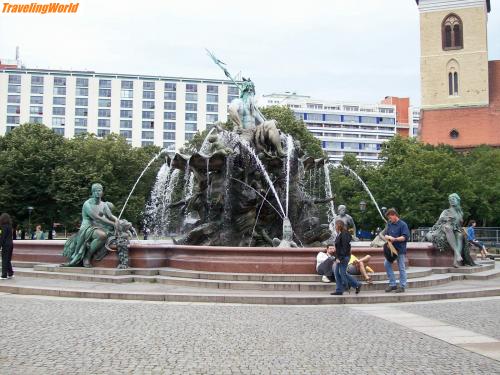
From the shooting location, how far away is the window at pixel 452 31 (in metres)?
90.4

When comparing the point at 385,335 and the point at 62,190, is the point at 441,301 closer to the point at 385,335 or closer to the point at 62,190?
the point at 385,335

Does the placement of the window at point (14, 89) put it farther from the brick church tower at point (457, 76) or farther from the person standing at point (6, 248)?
the person standing at point (6, 248)

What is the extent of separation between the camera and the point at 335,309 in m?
11.3

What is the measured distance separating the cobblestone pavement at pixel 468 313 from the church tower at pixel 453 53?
3219 inches

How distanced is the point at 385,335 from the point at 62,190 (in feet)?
139

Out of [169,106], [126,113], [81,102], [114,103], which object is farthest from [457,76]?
[81,102]

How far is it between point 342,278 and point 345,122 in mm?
132566

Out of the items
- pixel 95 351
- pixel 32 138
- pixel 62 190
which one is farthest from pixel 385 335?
pixel 32 138

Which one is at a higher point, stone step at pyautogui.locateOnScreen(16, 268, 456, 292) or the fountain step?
the fountain step

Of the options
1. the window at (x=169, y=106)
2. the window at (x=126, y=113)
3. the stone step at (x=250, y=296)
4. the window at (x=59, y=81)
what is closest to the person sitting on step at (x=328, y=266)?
the stone step at (x=250, y=296)

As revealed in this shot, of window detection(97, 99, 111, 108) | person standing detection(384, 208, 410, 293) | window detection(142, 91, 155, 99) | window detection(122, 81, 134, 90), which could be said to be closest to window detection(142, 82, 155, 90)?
window detection(142, 91, 155, 99)

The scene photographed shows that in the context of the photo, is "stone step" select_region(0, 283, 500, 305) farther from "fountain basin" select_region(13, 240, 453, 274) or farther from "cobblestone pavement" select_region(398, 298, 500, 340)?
"fountain basin" select_region(13, 240, 453, 274)

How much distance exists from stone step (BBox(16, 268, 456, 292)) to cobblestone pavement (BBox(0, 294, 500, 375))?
2061 millimetres

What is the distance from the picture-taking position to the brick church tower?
86938 millimetres
